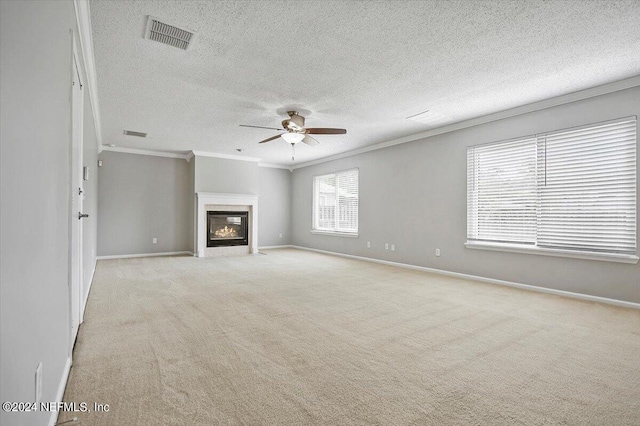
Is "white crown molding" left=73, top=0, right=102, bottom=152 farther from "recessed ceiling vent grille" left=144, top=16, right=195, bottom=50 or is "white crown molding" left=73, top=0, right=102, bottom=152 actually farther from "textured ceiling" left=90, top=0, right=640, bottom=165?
"recessed ceiling vent grille" left=144, top=16, right=195, bottom=50

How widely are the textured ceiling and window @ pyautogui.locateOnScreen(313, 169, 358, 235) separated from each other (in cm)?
288

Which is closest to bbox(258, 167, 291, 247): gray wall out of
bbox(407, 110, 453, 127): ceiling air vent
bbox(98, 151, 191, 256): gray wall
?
bbox(98, 151, 191, 256): gray wall

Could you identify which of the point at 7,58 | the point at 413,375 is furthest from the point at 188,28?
the point at 413,375

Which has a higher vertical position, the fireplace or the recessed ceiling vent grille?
the recessed ceiling vent grille

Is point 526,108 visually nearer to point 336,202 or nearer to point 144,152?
point 336,202

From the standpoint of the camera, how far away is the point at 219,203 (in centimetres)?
811

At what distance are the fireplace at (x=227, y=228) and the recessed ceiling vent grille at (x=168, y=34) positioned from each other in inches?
217

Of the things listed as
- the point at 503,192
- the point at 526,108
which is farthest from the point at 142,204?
the point at 526,108

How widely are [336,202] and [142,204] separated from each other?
481 centimetres

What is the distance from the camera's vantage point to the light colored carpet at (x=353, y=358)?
67.9 inches

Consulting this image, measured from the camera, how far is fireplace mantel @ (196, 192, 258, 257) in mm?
7762

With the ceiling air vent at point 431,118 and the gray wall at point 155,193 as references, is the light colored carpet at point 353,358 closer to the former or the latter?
the ceiling air vent at point 431,118

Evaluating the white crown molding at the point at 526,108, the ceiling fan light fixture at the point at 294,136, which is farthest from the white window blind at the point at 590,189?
the ceiling fan light fixture at the point at 294,136

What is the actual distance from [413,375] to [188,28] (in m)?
3.23
